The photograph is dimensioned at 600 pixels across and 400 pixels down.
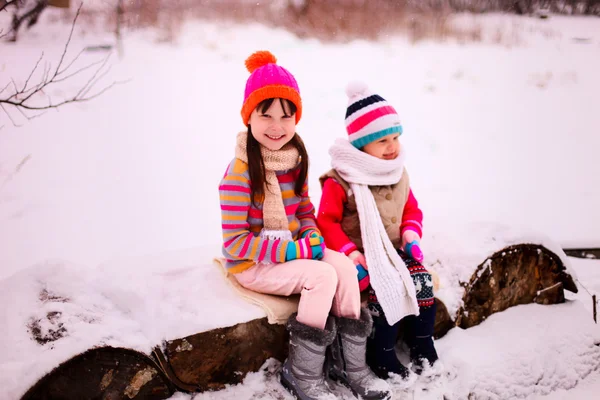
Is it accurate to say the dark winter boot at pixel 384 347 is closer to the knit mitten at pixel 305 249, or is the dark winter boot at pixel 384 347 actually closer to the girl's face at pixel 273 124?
the knit mitten at pixel 305 249

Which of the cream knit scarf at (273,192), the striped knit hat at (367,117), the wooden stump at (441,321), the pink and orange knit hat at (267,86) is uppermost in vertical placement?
the pink and orange knit hat at (267,86)

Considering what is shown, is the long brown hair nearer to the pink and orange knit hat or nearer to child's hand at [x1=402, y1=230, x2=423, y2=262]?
the pink and orange knit hat

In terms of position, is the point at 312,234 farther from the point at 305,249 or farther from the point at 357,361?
the point at 357,361

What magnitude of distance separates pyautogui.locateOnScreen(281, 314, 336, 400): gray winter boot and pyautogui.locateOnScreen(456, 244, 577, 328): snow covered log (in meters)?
0.91

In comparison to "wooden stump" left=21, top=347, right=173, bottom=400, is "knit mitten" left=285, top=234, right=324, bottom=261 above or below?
above

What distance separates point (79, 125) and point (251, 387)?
2736mm

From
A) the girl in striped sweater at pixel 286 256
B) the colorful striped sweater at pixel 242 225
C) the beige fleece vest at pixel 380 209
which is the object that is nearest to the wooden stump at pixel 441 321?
the beige fleece vest at pixel 380 209

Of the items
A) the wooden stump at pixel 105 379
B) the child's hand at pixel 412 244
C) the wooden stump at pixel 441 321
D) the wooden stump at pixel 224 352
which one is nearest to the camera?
the wooden stump at pixel 105 379

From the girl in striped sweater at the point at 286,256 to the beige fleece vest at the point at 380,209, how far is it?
0.69 ft

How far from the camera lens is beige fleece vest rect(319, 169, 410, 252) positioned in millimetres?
2043

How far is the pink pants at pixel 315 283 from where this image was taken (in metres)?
1.70

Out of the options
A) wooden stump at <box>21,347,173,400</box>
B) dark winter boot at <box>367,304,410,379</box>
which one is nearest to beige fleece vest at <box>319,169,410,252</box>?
dark winter boot at <box>367,304,410,379</box>

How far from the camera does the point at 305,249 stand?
5.90 feet

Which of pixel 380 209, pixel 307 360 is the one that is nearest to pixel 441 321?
pixel 380 209
